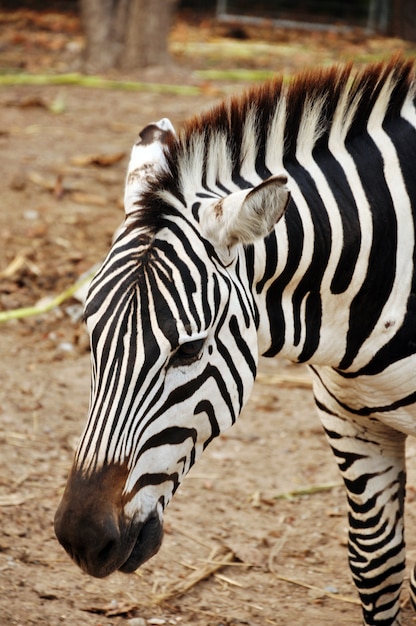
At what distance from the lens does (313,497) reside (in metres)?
5.49

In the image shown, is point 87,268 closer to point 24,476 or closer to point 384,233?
point 24,476

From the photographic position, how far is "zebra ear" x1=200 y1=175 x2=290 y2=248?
2889mm

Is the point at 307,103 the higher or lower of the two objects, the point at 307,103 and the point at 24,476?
the higher

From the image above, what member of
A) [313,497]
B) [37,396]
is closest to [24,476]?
[37,396]

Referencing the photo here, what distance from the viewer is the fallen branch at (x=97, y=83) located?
12.8 meters

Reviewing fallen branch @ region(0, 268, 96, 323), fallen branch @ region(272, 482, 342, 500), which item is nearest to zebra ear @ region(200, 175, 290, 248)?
fallen branch @ region(272, 482, 342, 500)

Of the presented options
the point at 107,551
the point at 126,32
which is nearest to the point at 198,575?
the point at 107,551

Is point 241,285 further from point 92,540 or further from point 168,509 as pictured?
→ point 168,509

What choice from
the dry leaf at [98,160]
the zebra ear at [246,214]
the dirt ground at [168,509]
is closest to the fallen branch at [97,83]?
the dry leaf at [98,160]

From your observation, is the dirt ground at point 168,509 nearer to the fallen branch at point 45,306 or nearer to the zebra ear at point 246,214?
the fallen branch at point 45,306

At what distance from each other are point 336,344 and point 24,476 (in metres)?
2.62

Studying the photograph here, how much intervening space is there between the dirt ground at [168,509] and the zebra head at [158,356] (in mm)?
1389

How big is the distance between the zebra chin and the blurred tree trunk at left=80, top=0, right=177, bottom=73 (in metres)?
11.1

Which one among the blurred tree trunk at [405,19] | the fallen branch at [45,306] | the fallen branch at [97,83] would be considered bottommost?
the fallen branch at [45,306]
